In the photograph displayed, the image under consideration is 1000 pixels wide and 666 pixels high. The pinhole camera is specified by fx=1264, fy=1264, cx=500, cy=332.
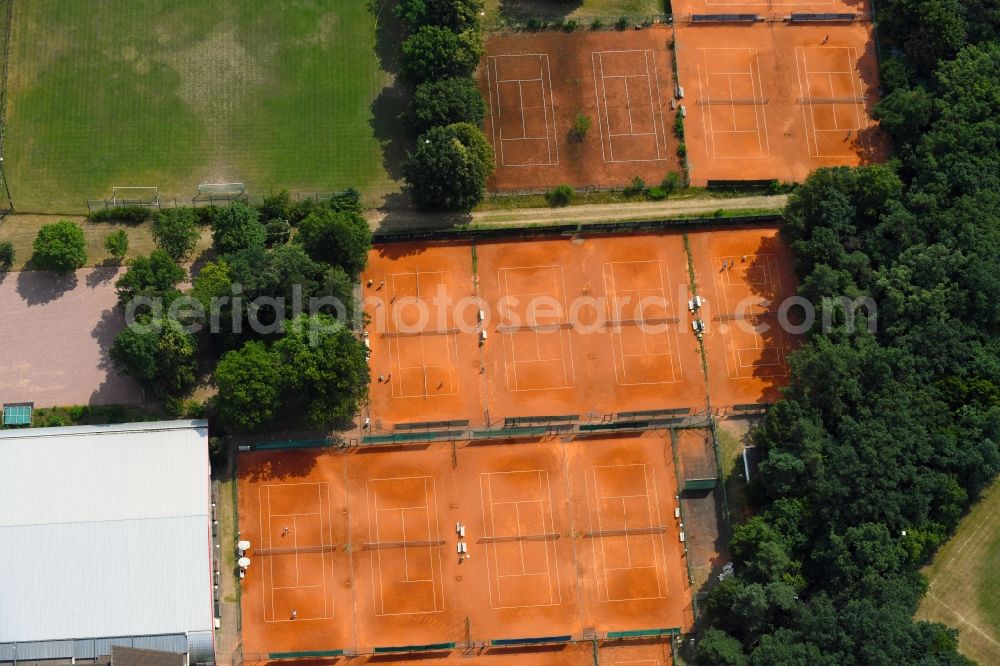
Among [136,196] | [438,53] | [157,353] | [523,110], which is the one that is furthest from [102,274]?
[523,110]

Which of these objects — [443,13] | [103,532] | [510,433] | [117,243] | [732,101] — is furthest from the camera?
[732,101]

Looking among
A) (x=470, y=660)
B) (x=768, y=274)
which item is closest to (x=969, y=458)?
(x=768, y=274)

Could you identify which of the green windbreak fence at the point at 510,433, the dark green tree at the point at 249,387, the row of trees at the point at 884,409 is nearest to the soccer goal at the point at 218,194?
the dark green tree at the point at 249,387

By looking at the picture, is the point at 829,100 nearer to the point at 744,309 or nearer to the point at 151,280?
the point at 744,309

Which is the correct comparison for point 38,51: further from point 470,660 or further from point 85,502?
point 470,660

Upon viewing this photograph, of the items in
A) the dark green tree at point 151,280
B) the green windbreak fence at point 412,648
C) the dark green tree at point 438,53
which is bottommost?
the green windbreak fence at point 412,648

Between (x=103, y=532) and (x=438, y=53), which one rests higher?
(x=438, y=53)

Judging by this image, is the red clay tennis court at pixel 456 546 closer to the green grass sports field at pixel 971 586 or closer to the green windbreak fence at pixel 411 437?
the green windbreak fence at pixel 411 437
